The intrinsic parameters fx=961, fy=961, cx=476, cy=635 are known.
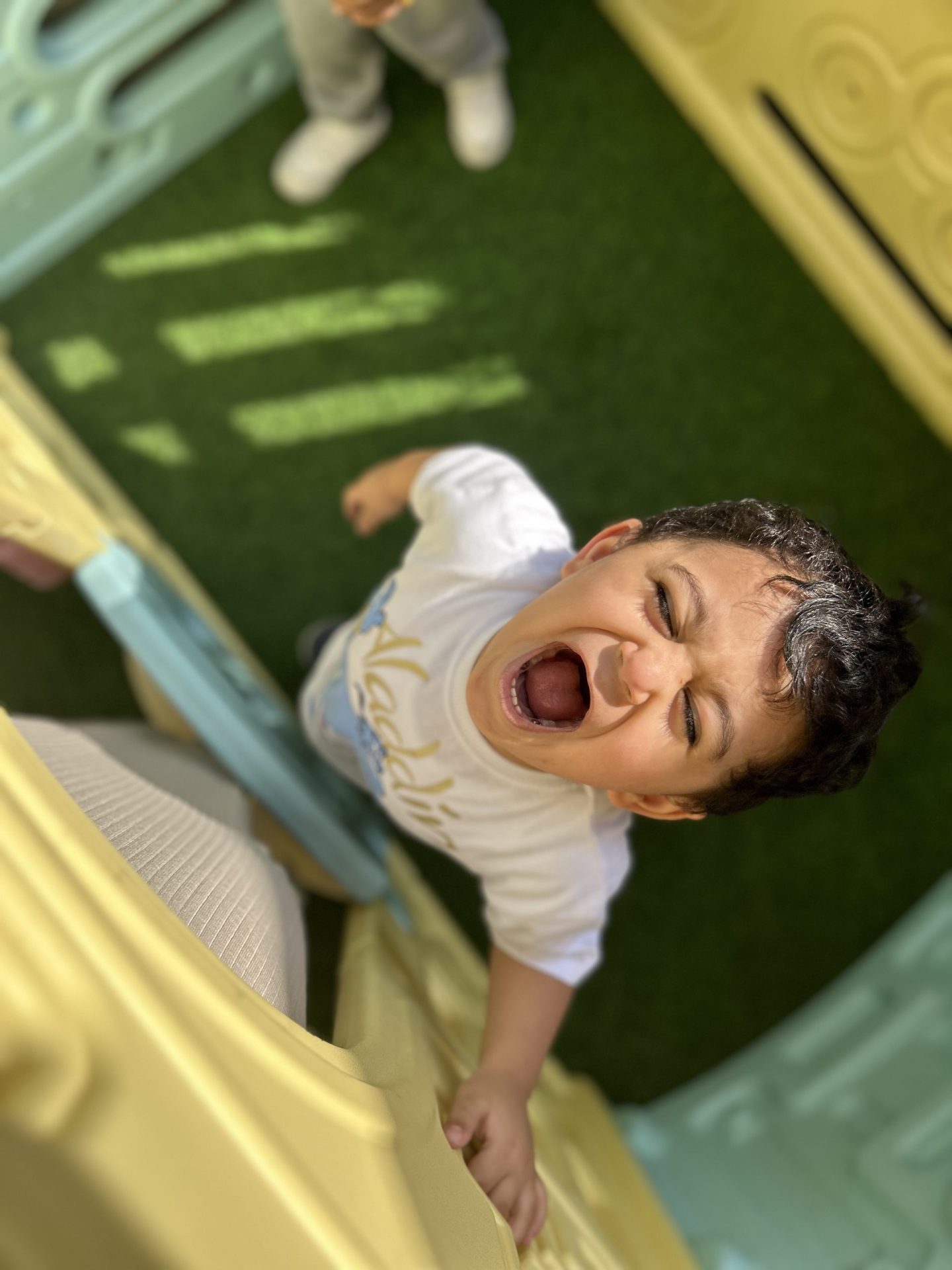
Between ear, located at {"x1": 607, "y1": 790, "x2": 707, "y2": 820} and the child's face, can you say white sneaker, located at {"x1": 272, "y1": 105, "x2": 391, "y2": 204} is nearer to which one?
the child's face

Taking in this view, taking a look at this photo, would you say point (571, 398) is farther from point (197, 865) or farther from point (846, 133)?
point (197, 865)

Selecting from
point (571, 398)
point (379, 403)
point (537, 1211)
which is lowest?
point (537, 1211)

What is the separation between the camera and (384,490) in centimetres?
100

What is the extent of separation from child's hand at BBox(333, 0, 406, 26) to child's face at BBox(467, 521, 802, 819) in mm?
615

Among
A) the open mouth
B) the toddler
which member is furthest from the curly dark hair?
the open mouth

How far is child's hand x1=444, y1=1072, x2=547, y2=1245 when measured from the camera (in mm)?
630

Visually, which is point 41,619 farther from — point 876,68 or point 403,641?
point 876,68

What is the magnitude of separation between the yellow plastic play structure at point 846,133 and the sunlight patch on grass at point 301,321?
1.49 feet

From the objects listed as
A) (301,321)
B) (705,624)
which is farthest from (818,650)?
(301,321)

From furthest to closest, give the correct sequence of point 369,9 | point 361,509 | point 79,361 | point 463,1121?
point 79,361 < point 361,509 < point 369,9 < point 463,1121

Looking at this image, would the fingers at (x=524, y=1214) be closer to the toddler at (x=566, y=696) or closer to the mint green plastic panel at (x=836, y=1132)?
the toddler at (x=566, y=696)

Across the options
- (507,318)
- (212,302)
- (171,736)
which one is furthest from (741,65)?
(171,736)

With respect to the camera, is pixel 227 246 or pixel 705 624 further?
pixel 227 246

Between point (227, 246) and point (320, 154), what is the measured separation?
17cm
